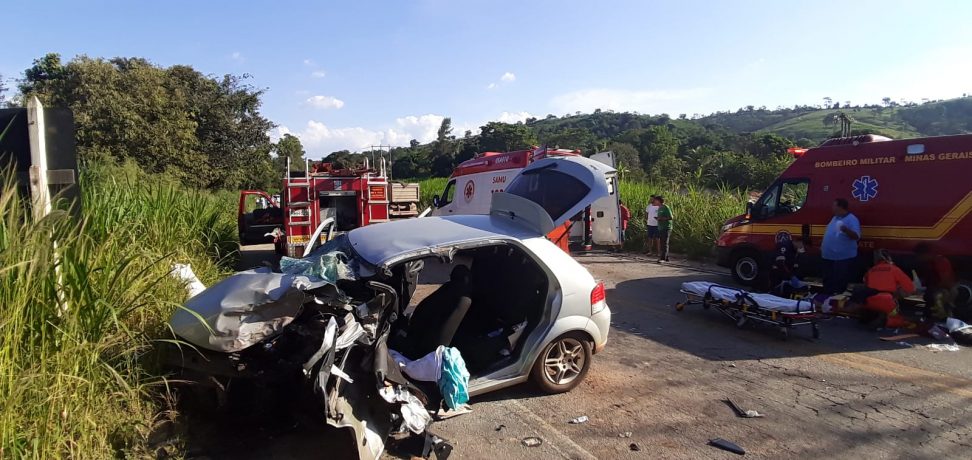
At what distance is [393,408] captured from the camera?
3.44 metres

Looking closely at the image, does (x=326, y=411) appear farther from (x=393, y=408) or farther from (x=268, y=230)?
(x=268, y=230)

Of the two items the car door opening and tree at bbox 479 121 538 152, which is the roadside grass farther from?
tree at bbox 479 121 538 152

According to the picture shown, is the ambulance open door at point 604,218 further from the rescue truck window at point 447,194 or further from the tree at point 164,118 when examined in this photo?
the tree at point 164,118

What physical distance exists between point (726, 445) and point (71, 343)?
431 cm

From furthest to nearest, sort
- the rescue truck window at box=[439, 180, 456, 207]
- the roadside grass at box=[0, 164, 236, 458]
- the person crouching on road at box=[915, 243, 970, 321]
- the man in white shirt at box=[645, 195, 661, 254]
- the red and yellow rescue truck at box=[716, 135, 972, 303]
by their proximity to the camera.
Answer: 1. the rescue truck window at box=[439, 180, 456, 207]
2. the man in white shirt at box=[645, 195, 661, 254]
3. the red and yellow rescue truck at box=[716, 135, 972, 303]
4. the person crouching on road at box=[915, 243, 970, 321]
5. the roadside grass at box=[0, 164, 236, 458]

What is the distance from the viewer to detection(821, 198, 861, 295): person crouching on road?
25.8 ft

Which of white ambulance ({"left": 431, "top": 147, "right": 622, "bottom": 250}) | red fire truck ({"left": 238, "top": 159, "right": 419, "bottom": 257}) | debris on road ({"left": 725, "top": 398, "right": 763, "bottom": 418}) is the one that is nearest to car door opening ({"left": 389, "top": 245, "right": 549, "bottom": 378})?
debris on road ({"left": 725, "top": 398, "right": 763, "bottom": 418})

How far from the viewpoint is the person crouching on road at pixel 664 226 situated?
Result: 13.1 metres

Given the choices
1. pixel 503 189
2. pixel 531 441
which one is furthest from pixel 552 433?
pixel 503 189

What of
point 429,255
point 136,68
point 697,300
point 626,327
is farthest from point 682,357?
point 136,68

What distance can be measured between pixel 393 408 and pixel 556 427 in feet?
4.37

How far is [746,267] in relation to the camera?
10.1 metres

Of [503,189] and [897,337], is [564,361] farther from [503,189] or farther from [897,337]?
[503,189]

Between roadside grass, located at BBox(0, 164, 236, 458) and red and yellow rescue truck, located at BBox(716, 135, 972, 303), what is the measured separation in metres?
9.49
